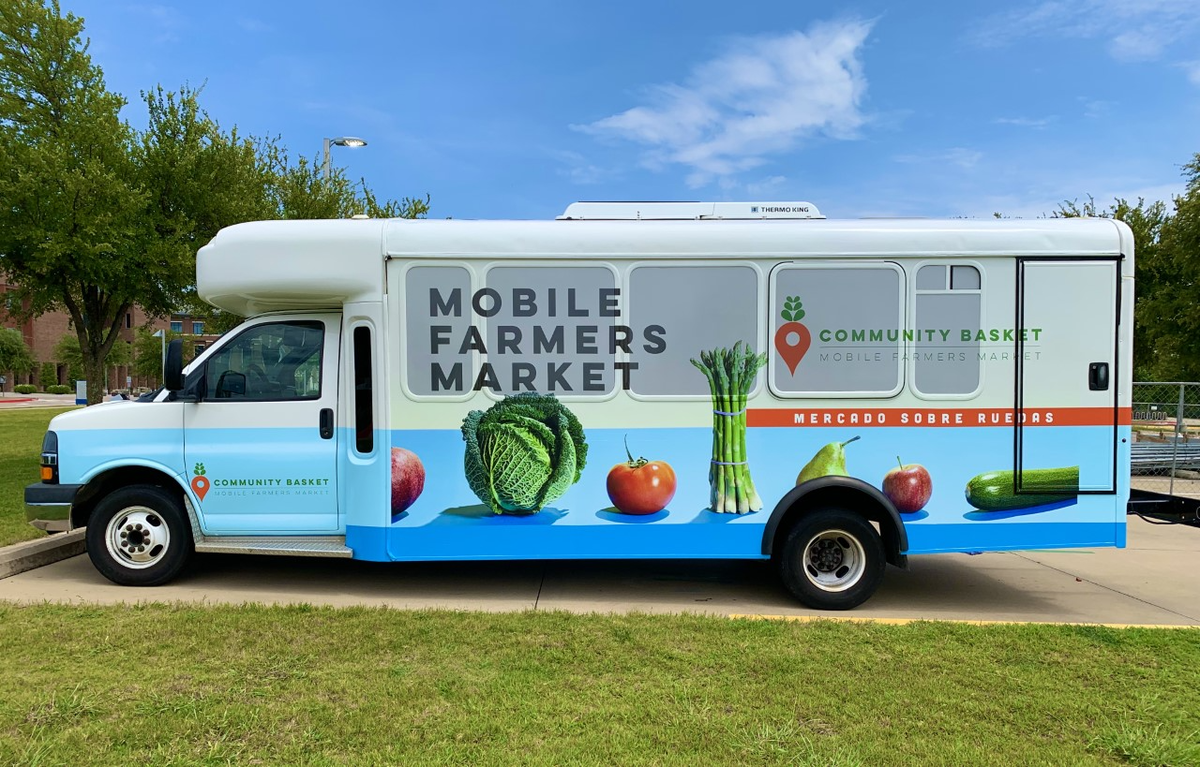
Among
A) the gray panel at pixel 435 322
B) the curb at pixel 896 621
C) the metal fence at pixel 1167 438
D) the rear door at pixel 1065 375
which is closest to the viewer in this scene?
the curb at pixel 896 621

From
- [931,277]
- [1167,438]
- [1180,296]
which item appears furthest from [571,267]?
[1180,296]

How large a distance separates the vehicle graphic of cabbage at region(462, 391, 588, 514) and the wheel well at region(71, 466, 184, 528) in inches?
98.0

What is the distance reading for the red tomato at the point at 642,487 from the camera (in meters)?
5.19

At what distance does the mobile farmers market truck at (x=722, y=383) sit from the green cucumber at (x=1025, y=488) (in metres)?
0.02

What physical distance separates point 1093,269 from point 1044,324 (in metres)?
0.51

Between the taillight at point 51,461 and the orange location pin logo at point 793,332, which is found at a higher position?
the orange location pin logo at point 793,332

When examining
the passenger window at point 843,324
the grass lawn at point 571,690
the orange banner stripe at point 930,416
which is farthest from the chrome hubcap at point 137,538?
the passenger window at point 843,324

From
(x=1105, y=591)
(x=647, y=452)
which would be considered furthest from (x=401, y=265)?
(x=1105, y=591)

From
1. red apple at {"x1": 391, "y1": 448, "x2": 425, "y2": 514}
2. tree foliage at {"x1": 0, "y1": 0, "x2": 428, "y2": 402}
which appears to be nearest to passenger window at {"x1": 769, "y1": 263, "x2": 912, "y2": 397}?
red apple at {"x1": 391, "y1": 448, "x2": 425, "y2": 514}

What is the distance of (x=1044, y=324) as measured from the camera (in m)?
5.11

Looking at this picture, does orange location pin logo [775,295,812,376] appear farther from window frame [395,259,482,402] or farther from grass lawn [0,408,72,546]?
grass lawn [0,408,72,546]

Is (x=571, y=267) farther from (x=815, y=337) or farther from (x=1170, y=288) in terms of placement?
(x=1170, y=288)

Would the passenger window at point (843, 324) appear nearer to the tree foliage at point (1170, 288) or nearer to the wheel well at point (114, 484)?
the wheel well at point (114, 484)

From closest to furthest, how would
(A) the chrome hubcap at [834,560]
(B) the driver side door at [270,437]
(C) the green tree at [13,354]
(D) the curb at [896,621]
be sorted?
(D) the curb at [896,621] < (A) the chrome hubcap at [834,560] < (B) the driver side door at [270,437] < (C) the green tree at [13,354]
